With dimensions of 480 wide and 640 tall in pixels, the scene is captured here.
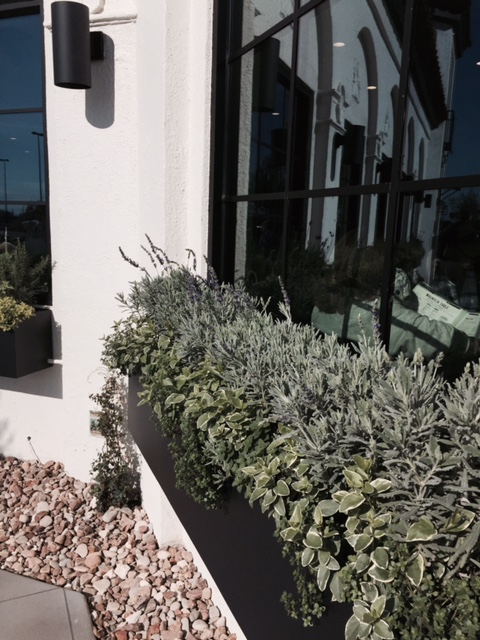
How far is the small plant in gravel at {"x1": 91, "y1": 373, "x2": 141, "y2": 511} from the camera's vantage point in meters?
3.88

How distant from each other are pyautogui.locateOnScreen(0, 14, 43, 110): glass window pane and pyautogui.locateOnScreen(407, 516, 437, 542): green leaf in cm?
430

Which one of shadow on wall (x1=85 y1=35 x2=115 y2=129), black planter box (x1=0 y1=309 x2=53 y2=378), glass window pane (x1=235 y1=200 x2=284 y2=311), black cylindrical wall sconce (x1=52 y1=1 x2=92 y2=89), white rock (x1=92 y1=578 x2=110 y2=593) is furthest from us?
black planter box (x1=0 y1=309 x2=53 y2=378)

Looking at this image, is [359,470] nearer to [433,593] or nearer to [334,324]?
[433,593]

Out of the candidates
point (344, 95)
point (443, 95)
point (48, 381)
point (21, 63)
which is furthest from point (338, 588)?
point (21, 63)

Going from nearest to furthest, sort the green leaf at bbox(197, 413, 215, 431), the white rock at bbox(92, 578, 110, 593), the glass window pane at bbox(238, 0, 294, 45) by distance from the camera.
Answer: the green leaf at bbox(197, 413, 215, 431)
the glass window pane at bbox(238, 0, 294, 45)
the white rock at bbox(92, 578, 110, 593)

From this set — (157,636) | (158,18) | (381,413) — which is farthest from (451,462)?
(158,18)

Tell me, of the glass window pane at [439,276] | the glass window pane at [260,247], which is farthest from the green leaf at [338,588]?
the glass window pane at [260,247]

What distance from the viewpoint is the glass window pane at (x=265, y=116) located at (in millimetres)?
2734

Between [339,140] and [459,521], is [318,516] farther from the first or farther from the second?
[339,140]

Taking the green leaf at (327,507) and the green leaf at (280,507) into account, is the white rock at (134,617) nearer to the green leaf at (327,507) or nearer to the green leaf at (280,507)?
the green leaf at (280,507)

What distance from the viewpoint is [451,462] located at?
3.70 feet

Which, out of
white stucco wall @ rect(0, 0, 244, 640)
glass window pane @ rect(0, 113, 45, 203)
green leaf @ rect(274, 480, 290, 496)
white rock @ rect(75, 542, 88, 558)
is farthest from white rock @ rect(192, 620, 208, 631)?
glass window pane @ rect(0, 113, 45, 203)

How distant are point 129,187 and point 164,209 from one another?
0.59 metres

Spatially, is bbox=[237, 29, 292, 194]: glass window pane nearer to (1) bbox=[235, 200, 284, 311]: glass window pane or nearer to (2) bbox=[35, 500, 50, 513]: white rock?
(1) bbox=[235, 200, 284, 311]: glass window pane
